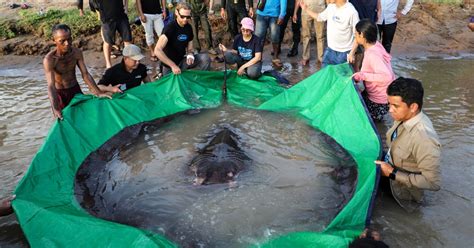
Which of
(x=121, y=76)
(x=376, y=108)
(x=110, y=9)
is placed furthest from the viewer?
(x=110, y=9)

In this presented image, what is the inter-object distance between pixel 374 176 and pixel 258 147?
6.06ft

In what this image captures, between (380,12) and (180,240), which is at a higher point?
(380,12)

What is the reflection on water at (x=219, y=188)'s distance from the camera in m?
3.26

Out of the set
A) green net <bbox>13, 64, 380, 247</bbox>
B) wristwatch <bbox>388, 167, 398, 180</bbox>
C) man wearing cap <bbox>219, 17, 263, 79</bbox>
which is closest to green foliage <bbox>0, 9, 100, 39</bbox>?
man wearing cap <bbox>219, 17, 263, 79</bbox>

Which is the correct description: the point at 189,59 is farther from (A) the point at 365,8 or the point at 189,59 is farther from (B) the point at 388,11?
(B) the point at 388,11

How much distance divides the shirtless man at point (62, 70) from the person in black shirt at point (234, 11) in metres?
3.99

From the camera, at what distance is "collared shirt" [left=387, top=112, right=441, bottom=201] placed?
311 cm

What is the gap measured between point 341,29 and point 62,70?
3.96m

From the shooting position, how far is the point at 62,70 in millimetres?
4711

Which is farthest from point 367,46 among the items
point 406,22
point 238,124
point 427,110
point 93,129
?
point 406,22

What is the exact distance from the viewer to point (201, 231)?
3176mm

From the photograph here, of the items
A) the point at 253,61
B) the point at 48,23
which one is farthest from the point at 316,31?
the point at 48,23

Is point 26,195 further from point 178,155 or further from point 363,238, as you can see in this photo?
point 363,238

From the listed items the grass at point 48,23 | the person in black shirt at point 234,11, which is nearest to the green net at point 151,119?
the person in black shirt at point 234,11
